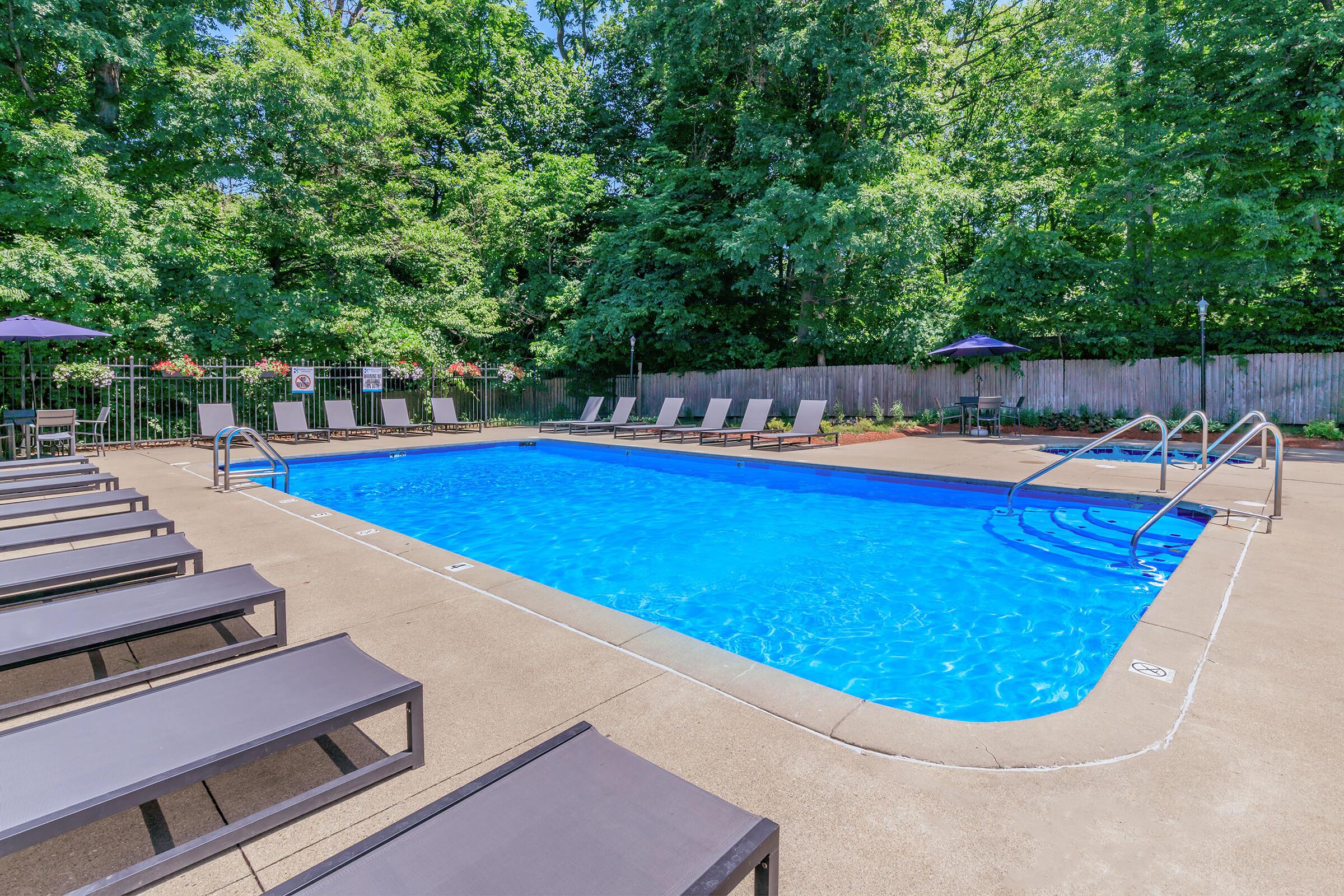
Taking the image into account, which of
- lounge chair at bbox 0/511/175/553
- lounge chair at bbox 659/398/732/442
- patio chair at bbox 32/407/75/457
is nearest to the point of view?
lounge chair at bbox 0/511/175/553

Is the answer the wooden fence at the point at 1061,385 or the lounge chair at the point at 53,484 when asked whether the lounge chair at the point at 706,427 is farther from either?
the lounge chair at the point at 53,484

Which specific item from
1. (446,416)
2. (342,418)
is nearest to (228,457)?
(342,418)

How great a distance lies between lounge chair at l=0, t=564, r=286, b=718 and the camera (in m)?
2.23

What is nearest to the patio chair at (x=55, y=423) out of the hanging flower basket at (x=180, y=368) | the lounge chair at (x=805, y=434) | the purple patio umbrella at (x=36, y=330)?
the purple patio umbrella at (x=36, y=330)

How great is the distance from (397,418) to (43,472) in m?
8.65

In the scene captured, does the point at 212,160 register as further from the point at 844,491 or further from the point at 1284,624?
the point at 1284,624

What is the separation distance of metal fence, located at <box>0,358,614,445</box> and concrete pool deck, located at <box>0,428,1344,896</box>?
13474mm

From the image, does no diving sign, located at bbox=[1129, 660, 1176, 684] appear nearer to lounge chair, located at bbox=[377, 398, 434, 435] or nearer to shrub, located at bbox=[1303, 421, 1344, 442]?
shrub, located at bbox=[1303, 421, 1344, 442]

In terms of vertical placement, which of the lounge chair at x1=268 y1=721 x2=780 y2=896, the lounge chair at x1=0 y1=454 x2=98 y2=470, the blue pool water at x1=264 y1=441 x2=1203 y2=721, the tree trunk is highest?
the tree trunk

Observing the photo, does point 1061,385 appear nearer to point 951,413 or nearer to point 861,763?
point 951,413

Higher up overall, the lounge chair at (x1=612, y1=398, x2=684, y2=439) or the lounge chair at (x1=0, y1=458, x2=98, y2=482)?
the lounge chair at (x1=612, y1=398, x2=684, y2=439)

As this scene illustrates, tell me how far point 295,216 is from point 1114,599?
17.9m

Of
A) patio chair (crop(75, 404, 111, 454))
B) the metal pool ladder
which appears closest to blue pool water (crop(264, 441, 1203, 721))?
the metal pool ladder

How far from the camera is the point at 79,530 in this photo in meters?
3.82
